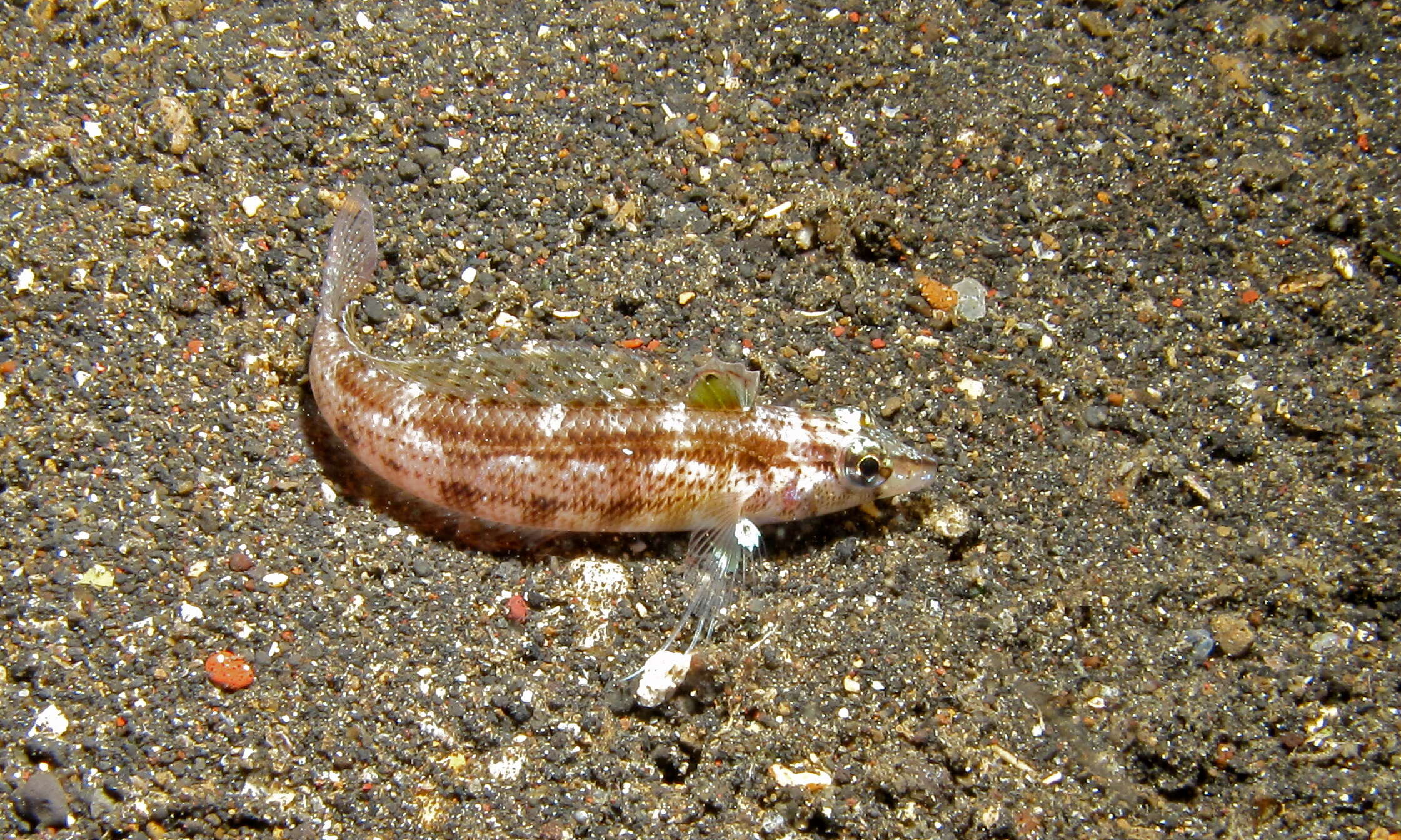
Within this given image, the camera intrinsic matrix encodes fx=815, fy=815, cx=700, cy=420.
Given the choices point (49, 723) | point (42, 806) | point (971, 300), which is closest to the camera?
point (42, 806)

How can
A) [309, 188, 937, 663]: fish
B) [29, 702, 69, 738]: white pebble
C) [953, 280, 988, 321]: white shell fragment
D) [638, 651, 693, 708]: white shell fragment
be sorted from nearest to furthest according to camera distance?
1. [29, 702, 69, 738]: white pebble
2. [638, 651, 693, 708]: white shell fragment
3. [309, 188, 937, 663]: fish
4. [953, 280, 988, 321]: white shell fragment

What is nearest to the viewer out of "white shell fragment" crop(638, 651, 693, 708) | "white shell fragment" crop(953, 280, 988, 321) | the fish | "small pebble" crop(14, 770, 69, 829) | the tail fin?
"small pebble" crop(14, 770, 69, 829)

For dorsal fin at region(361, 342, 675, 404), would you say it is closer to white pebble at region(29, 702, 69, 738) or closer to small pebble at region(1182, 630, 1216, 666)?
white pebble at region(29, 702, 69, 738)

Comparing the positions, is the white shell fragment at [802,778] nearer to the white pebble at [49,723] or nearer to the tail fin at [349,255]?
the white pebble at [49,723]

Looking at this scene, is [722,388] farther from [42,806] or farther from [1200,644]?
[42,806]

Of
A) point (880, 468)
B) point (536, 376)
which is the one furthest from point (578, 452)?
point (880, 468)

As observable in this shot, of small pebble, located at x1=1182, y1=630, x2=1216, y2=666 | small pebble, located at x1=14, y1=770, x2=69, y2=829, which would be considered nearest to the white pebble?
small pebble, located at x1=14, y1=770, x2=69, y2=829
